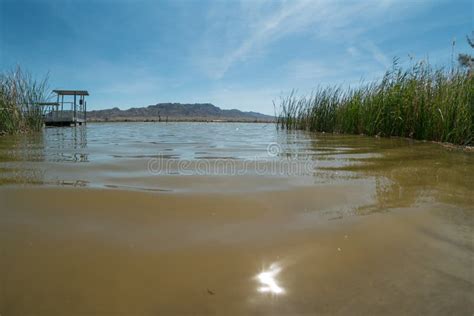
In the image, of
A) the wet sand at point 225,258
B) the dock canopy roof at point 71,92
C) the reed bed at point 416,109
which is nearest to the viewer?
the wet sand at point 225,258

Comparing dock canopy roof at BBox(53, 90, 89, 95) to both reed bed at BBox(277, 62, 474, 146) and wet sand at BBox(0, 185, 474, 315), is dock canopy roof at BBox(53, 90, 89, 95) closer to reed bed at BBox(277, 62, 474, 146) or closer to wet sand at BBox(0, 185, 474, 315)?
reed bed at BBox(277, 62, 474, 146)

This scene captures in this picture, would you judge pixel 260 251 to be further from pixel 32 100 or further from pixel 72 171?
pixel 32 100

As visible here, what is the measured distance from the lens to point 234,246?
1.08m

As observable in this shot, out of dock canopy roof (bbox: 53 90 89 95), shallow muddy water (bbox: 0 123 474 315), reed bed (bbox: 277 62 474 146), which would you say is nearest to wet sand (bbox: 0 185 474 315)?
shallow muddy water (bbox: 0 123 474 315)

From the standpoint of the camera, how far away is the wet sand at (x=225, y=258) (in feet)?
2.59

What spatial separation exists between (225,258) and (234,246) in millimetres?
91

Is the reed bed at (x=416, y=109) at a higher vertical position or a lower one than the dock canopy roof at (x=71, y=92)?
lower

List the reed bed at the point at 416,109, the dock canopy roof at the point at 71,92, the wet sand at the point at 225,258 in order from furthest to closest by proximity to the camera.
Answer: the dock canopy roof at the point at 71,92 < the reed bed at the point at 416,109 < the wet sand at the point at 225,258

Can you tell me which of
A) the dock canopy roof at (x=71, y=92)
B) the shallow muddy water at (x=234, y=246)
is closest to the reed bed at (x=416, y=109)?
the shallow muddy water at (x=234, y=246)

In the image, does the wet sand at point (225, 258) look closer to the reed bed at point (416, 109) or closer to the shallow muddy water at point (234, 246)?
the shallow muddy water at point (234, 246)

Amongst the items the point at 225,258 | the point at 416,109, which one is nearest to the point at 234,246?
the point at 225,258

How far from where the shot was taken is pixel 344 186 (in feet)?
6.36

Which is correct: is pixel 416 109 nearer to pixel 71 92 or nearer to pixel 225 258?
pixel 225 258

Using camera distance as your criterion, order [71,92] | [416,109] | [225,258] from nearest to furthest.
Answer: [225,258] < [416,109] < [71,92]
